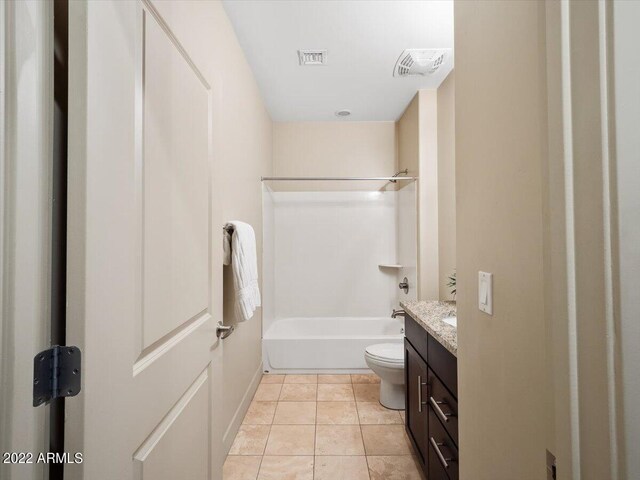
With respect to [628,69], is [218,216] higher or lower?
lower

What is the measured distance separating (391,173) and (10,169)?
3410 millimetres

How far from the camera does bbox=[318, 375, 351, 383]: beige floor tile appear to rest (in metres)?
2.81

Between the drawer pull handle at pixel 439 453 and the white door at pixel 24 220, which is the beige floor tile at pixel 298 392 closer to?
the drawer pull handle at pixel 439 453

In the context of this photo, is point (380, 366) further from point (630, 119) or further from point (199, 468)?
point (630, 119)

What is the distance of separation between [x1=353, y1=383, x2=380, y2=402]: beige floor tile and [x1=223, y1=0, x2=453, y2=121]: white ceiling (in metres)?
2.54

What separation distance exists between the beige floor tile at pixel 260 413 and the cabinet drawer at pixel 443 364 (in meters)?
1.34

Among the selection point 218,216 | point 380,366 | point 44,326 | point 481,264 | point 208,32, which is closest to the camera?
point 44,326

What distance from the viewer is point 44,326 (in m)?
0.52

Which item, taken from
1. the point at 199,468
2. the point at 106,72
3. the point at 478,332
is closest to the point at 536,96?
the point at 478,332

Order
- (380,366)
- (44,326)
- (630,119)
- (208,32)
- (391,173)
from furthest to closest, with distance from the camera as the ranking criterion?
(391,173)
(380,366)
(208,32)
(44,326)
(630,119)

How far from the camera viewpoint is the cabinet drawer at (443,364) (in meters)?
1.16

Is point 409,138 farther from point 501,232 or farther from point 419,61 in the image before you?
point 501,232

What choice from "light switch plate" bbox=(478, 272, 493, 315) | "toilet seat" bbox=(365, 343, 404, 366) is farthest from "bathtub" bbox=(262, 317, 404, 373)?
"light switch plate" bbox=(478, 272, 493, 315)

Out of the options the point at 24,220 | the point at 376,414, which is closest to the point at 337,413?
the point at 376,414
